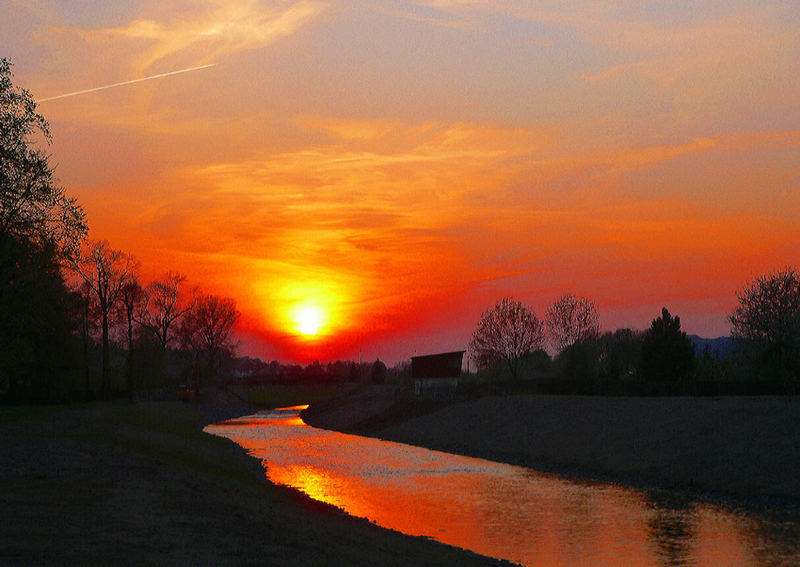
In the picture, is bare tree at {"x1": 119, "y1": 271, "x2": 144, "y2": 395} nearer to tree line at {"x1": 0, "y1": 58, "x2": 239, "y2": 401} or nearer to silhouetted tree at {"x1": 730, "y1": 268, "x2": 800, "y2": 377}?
tree line at {"x1": 0, "y1": 58, "x2": 239, "y2": 401}

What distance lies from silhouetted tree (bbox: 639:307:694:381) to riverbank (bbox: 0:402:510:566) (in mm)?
65705

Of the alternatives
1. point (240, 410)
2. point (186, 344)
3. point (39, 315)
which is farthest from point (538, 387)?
point (186, 344)

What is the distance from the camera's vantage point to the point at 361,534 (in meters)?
27.0

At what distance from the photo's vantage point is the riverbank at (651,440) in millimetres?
44094

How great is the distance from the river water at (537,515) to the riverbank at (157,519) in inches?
137

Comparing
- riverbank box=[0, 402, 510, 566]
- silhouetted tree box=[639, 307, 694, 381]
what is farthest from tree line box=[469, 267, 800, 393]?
riverbank box=[0, 402, 510, 566]

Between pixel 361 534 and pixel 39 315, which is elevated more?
pixel 39 315

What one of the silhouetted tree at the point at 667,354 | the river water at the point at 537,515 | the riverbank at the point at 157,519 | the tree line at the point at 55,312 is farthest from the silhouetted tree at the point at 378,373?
the riverbank at the point at 157,519

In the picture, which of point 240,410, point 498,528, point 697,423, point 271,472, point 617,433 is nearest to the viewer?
point 498,528

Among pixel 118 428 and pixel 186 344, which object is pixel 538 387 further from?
pixel 186 344

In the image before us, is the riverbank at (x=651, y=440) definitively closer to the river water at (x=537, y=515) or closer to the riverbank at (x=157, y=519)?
the river water at (x=537, y=515)

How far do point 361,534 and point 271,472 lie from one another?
26054 mm

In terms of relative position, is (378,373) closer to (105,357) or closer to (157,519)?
(105,357)

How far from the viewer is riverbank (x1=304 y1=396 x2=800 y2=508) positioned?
145 ft
